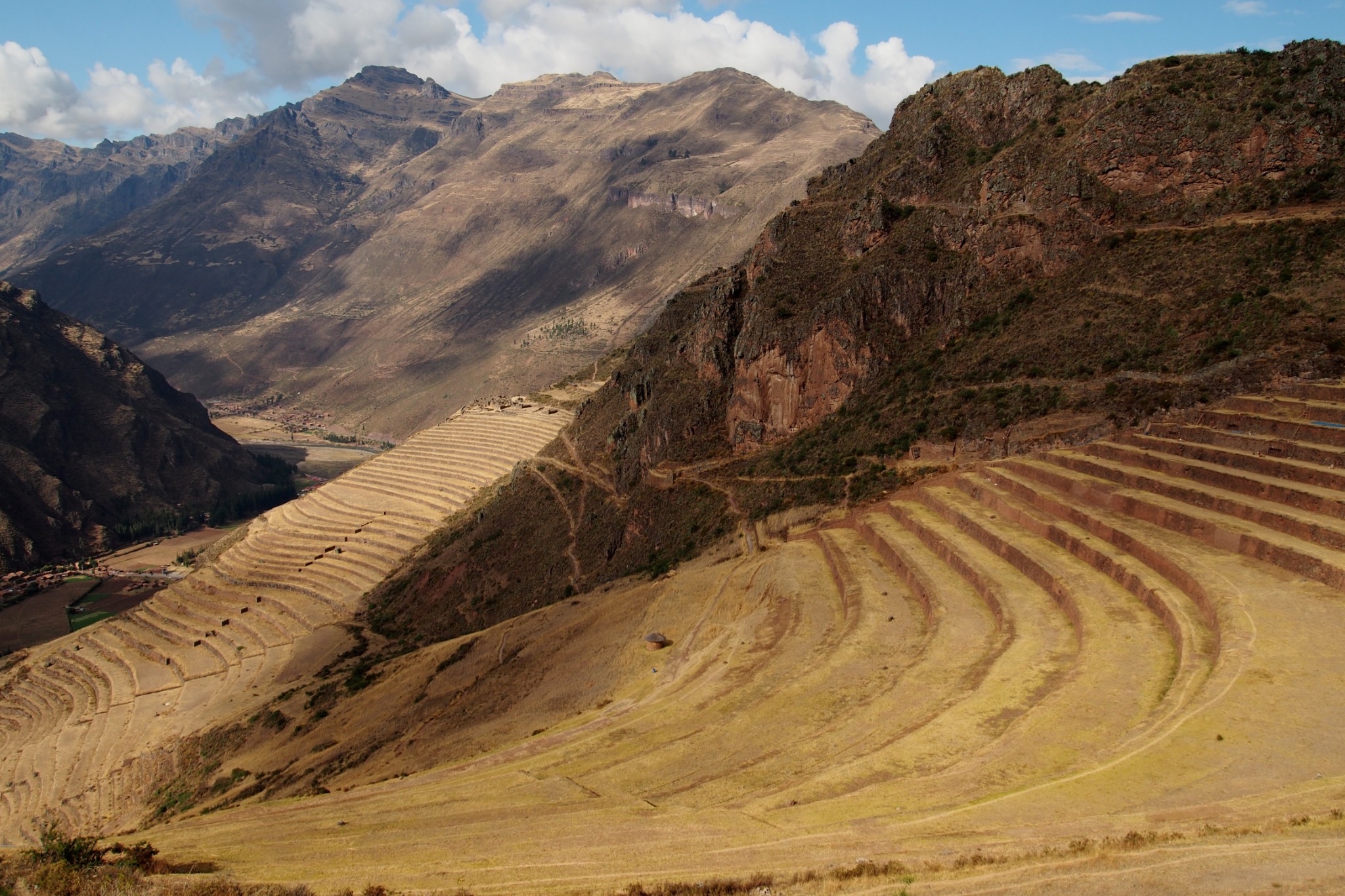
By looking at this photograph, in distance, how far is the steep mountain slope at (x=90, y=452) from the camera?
98562 mm

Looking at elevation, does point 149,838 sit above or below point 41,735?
above

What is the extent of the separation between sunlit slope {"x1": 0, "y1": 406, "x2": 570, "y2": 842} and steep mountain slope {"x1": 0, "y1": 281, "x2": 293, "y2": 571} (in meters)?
36.4

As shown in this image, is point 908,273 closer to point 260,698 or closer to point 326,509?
point 260,698

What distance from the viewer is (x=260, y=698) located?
4788 cm

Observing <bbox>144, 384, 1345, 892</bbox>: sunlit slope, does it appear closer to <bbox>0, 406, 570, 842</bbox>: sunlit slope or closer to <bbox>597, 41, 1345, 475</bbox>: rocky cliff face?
<bbox>597, 41, 1345, 475</bbox>: rocky cliff face

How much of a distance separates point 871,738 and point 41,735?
54480 mm

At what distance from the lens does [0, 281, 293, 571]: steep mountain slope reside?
323 ft

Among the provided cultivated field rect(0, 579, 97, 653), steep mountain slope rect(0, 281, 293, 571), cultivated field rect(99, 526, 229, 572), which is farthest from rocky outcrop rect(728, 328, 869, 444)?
steep mountain slope rect(0, 281, 293, 571)

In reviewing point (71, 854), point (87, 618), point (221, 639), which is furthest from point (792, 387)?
point (87, 618)

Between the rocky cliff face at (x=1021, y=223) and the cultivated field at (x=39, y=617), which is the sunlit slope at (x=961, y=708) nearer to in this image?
the rocky cliff face at (x=1021, y=223)

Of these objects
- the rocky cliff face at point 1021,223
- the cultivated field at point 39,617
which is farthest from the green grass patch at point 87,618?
the rocky cliff face at point 1021,223

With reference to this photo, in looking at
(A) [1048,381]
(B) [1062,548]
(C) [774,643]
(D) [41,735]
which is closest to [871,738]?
(C) [774,643]

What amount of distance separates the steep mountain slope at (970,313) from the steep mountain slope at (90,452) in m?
65.6

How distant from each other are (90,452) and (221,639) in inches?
2970
